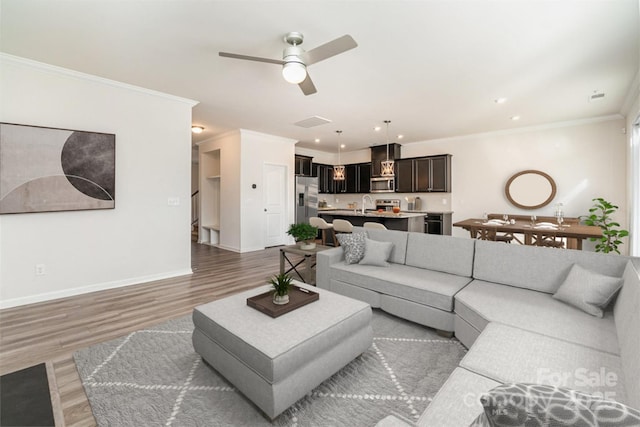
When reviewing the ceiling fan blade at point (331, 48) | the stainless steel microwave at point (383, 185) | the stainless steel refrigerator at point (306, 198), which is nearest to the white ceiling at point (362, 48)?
the ceiling fan blade at point (331, 48)

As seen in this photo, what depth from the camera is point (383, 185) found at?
25.9 feet

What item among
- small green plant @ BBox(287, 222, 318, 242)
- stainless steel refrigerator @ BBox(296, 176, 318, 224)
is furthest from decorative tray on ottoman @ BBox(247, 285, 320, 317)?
stainless steel refrigerator @ BBox(296, 176, 318, 224)

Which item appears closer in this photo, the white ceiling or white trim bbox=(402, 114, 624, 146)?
the white ceiling

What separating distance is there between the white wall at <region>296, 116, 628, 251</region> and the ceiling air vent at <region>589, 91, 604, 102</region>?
1.34 meters

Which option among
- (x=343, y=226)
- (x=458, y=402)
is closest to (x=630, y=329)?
(x=458, y=402)

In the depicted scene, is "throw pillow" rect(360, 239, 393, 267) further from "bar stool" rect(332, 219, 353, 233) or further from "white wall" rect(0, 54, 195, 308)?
"white wall" rect(0, 54, 195, 308)

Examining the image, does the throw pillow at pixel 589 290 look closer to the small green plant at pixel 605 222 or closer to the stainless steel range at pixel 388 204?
the small green plant at pixel 605 222

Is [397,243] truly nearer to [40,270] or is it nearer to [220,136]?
[40,270]

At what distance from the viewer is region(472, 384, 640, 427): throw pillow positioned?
0.55m

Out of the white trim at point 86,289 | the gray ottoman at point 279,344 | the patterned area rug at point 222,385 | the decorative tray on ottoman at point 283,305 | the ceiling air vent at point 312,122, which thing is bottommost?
the patterned area rug at point 222,385

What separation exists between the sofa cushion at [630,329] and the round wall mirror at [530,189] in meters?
4.45

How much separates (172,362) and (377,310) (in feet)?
6.39

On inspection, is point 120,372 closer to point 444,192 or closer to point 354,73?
point 354,73

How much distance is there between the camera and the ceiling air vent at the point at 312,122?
5.19m
